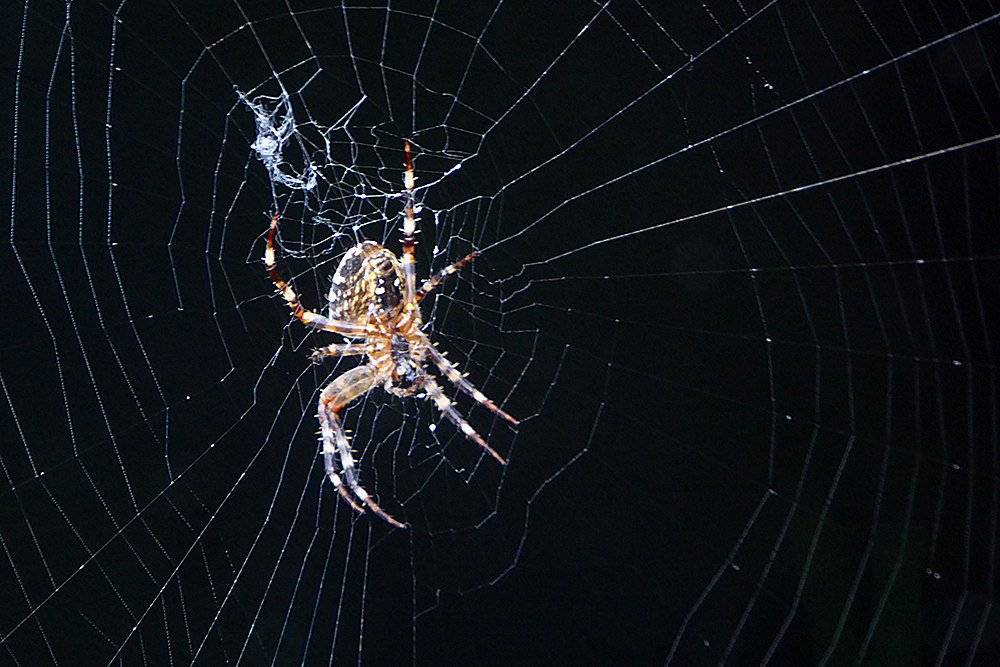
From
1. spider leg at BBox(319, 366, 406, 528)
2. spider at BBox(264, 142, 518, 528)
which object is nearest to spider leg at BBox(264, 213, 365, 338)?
spider at BBox(264, 142, 518, 528)

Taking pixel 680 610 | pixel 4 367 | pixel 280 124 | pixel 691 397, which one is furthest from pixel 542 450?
pixel 4 367

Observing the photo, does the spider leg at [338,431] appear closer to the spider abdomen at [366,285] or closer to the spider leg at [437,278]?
the spider abdomen at [366,285]

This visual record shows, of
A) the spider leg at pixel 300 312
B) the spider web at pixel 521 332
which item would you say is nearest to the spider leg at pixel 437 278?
the spider leg at pixel 300 312

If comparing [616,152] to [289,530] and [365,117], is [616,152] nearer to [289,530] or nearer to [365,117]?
[365,117]

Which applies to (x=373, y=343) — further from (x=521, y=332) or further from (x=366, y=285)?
(x=521, y=332)

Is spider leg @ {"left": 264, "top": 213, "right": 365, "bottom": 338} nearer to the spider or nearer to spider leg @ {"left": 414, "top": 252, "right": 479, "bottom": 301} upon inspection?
the spider

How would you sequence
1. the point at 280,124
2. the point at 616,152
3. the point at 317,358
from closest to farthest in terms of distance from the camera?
the point at 317,358 < the point at 280,124 < the point at 616,152

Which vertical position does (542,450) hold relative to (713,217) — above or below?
below
